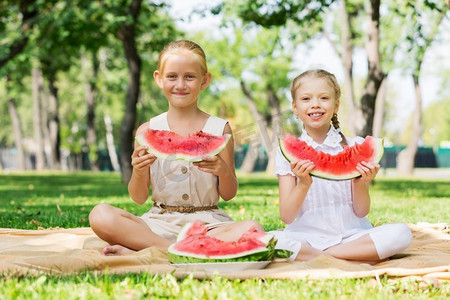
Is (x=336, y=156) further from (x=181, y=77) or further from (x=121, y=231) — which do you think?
(x=121, y=231)

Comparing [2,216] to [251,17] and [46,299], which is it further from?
[251,17]

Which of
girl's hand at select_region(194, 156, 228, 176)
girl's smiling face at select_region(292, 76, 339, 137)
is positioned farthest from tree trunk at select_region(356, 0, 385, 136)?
girl's hand at select_region(194, 156, 228, 176)

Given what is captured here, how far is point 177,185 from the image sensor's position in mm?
4207

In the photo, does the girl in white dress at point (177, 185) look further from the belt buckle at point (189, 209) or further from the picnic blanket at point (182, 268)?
the picnic blanket at point (182, 268)

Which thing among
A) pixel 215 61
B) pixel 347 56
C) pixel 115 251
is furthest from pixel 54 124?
pixel 115 251

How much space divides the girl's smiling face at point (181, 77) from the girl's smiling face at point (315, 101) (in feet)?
2.32

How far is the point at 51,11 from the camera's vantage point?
1520cm

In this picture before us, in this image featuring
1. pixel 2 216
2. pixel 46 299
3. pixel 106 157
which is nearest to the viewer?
pixel 46 299

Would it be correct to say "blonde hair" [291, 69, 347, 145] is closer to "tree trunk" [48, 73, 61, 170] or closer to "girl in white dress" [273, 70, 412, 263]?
"girl in white dress" [273, 70, 412, 263]

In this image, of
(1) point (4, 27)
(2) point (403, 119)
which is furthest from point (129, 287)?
(2) point (403, 119)

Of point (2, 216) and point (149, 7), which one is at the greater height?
point (149, 7)

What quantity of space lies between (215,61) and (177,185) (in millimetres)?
29037

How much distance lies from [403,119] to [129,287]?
294 feet

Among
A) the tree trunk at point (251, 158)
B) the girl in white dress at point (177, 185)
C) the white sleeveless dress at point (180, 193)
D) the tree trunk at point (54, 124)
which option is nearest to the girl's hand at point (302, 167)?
the girl in white dress at point (177, 185)
